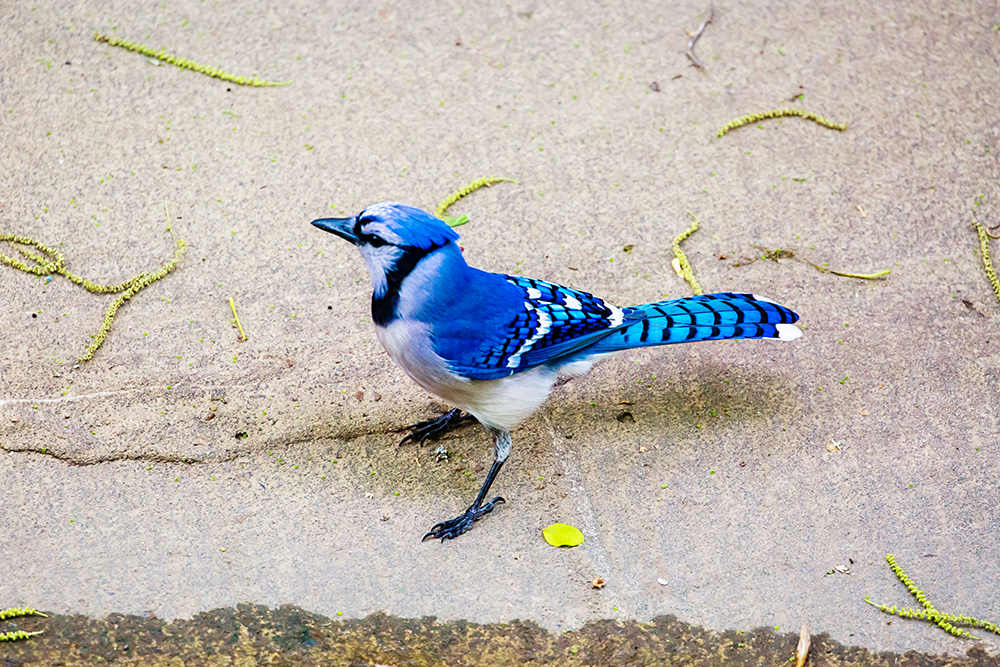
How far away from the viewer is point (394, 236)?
2.82 metres

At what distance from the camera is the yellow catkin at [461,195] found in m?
4.16

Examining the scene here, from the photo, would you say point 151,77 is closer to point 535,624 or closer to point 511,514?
point 511,514

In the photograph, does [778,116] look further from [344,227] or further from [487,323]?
[344,227]

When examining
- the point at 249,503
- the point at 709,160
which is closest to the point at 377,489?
the point at 249,503

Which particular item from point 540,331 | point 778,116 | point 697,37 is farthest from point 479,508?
point 697,37

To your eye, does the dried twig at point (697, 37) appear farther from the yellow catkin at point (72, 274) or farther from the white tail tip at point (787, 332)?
the yellow catkin at point (72, 274)

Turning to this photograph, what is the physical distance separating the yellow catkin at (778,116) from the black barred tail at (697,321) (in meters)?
1.54

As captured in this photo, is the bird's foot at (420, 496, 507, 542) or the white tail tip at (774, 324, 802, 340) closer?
the bird's foot at (420, 496, 507, 542)

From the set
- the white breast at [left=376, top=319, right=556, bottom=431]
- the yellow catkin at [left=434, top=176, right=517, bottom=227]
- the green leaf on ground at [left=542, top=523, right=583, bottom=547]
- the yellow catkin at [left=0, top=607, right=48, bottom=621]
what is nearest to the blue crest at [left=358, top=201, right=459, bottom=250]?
the white breast at [left=376, top=319, right=556, bottom=431]

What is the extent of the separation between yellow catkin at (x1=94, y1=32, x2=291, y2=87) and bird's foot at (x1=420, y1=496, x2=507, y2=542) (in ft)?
8.57

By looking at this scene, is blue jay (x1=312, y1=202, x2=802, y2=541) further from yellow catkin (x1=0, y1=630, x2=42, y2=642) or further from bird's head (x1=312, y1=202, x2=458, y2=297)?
yellow catkin (x1=0, y1=630, x2=42, y2=642)

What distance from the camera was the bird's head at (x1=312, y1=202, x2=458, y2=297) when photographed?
2818 mm

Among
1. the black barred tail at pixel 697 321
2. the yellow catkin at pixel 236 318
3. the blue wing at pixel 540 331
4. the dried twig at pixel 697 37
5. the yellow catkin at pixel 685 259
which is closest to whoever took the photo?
the blue wing at pixel 540 331

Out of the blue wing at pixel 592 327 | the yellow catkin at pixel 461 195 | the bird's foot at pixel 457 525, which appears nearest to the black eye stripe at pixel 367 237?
the blue wing at pixel 592 327
